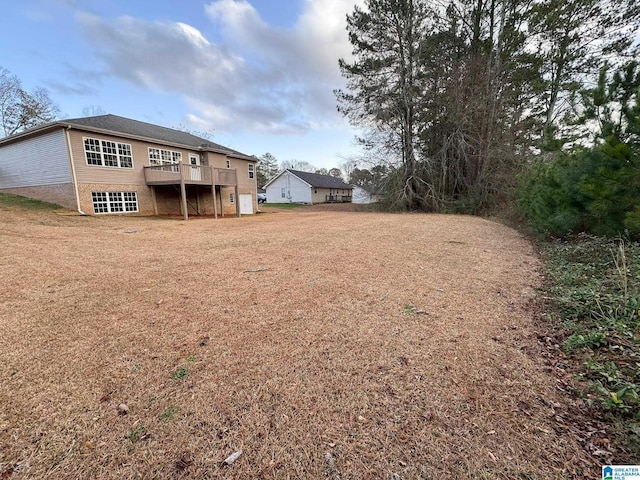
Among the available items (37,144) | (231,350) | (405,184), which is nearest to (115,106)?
(37,144)

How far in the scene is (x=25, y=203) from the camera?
1298 centimetres

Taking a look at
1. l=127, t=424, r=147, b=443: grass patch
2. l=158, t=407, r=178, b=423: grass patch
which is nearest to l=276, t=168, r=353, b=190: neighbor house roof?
l=158, t=407, r=178, b=423: grass patch

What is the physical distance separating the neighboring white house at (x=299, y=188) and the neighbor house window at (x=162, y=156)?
2115cm

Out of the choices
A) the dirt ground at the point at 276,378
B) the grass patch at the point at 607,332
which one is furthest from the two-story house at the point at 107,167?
the grass patch at the point at 607,332

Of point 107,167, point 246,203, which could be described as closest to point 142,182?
point 107,167

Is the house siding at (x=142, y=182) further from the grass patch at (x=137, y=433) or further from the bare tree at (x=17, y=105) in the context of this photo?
the bare tree at (x=17, y=105)

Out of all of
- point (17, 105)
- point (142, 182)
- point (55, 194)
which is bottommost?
point (55, 194)

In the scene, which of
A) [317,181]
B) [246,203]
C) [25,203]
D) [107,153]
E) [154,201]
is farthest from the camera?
[317,181]

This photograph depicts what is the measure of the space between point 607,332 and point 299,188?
36.3 meters

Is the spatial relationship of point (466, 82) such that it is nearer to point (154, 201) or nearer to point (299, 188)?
point (154, 201)

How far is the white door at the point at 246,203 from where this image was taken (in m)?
21.0

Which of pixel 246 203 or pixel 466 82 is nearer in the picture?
pixel 466 82

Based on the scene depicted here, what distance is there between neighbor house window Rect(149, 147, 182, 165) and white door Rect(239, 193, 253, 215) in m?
5.17

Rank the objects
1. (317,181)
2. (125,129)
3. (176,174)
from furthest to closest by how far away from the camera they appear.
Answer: (317,181), (176,174), (125,129)
